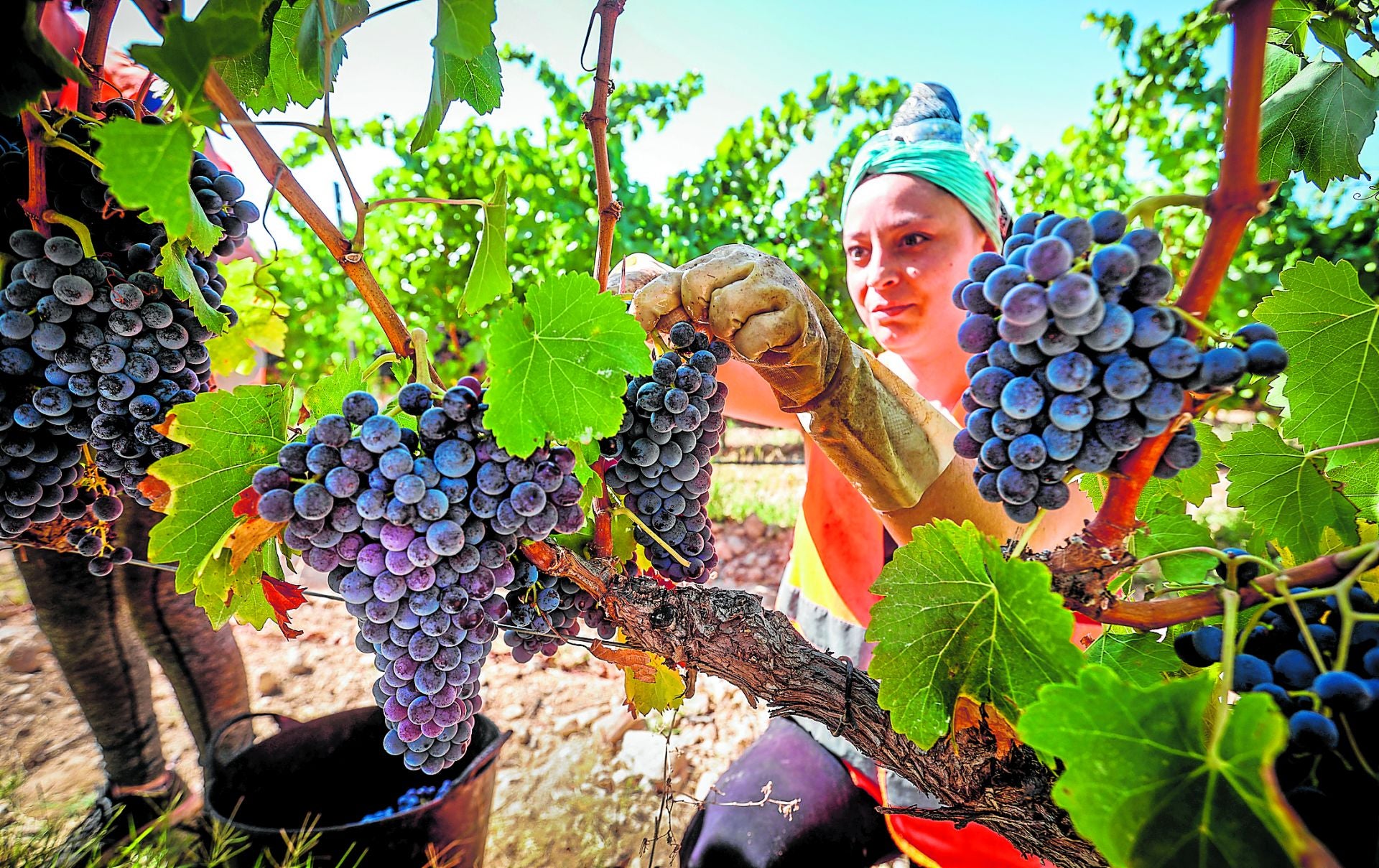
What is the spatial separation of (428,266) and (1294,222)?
5.85m

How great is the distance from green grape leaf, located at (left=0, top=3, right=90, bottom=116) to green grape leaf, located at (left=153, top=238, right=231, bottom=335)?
0.80 feet

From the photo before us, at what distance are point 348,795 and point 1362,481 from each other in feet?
8.11

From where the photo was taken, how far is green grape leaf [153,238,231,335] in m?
0.85

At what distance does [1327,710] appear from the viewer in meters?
0.54

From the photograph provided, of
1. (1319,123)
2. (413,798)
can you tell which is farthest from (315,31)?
(413,798)

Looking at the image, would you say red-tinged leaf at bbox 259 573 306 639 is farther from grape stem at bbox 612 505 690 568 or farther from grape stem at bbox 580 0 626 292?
grape stem at bbox 580 0 626 292

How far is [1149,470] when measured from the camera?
62 centimetres

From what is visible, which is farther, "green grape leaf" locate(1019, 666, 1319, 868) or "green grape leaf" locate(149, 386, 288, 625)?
"green grape leaf" locate(149, 386, 288, 625)

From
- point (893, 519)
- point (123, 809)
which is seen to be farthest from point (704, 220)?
point (123, 809)

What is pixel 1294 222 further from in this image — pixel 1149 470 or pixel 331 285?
pixel 331 285

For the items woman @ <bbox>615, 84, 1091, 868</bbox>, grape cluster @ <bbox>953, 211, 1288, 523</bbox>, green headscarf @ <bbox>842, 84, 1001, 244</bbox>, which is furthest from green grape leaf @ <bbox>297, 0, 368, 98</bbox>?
green headscarf @ <bbox>842, 84, 1001, 244</bbox>

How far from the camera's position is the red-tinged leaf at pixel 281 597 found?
871mm

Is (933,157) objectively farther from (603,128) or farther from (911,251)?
(603,128)

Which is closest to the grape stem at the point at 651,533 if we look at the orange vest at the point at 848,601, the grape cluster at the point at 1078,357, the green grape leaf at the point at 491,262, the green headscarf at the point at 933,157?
the green grape leaf at the point at 491,262
